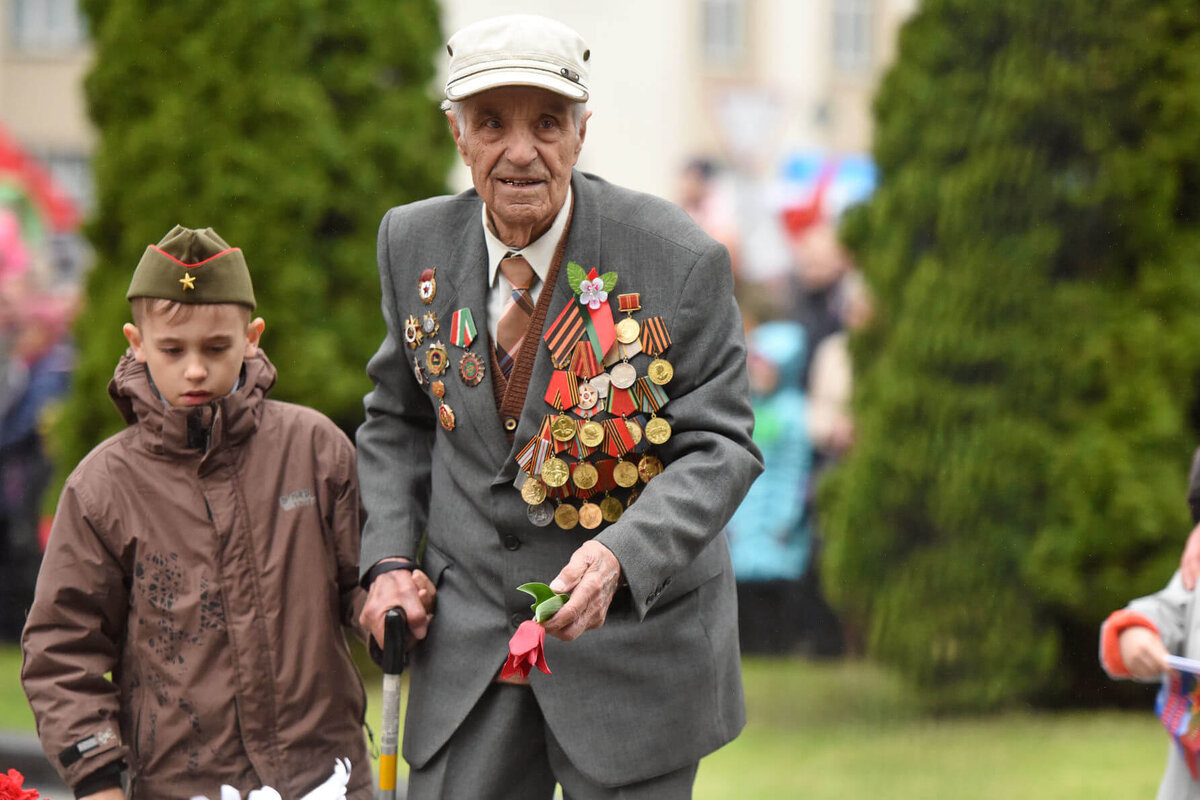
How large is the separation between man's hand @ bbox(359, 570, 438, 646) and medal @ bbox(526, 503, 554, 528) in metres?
0.27

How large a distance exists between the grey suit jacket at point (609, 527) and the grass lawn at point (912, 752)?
3204mm

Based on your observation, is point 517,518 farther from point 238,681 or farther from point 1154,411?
point 1154,411

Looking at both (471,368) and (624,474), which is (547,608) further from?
(471,368)

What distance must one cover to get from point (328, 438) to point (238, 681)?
1.70 ft

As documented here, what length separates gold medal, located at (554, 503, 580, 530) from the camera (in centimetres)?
264

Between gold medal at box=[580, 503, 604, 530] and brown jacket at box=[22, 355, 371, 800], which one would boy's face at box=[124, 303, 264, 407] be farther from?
gold medal at box=[580, 503, 604, 530]

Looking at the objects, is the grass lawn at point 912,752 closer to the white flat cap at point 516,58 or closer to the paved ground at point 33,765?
the paved ground at point 33,765

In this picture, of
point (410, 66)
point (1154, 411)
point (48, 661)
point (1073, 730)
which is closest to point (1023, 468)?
point (1154, 411)

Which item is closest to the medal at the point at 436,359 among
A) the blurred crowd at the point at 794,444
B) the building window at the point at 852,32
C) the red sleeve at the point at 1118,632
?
the red sleeve at the point at 1118,632

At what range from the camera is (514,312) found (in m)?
2.71

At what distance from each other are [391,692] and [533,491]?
0.48 m

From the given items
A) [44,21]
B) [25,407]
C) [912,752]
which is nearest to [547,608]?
[912,752]

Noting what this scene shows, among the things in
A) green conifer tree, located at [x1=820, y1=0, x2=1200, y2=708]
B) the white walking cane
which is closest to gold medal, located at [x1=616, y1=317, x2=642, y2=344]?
the white walking cane

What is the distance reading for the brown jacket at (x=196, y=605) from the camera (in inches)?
109
